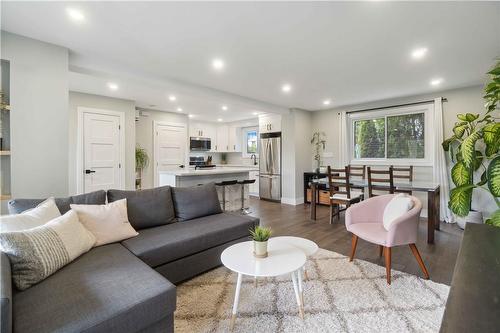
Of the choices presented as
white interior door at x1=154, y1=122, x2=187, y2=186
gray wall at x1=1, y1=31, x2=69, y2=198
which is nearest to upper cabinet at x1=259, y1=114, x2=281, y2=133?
white interior door at x1=154, y1=122, x2=187, y2=186

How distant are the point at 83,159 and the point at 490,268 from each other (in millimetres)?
5602

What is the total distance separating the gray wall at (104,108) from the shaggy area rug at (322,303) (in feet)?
12.1

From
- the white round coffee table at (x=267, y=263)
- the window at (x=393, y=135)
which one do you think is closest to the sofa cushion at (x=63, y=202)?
the white round coffee table at (x=267, y=263)

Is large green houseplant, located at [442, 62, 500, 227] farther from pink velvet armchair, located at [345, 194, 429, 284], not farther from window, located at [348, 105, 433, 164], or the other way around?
window, located at [348, 105, 433, 164]

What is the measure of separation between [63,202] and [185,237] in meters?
1.09

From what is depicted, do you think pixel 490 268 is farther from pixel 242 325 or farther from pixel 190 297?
pixel 190 297

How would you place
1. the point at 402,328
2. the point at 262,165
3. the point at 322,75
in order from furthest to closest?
the point at 262,165 < the point at 322,75 < the point at 402,328

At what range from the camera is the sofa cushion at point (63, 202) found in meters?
1.90

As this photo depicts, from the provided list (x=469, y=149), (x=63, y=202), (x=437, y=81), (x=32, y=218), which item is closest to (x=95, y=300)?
(x=32, y=218)

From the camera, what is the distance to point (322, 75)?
3.61 metres

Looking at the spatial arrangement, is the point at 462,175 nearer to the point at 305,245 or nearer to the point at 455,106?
the point at 455,106

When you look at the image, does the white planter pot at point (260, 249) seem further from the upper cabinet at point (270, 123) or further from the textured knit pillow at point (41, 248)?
the upper cabinet at point (270, 123)

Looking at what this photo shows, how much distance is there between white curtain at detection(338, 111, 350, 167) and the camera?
5609mm

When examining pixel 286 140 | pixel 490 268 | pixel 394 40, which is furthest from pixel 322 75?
pixel 490 268
